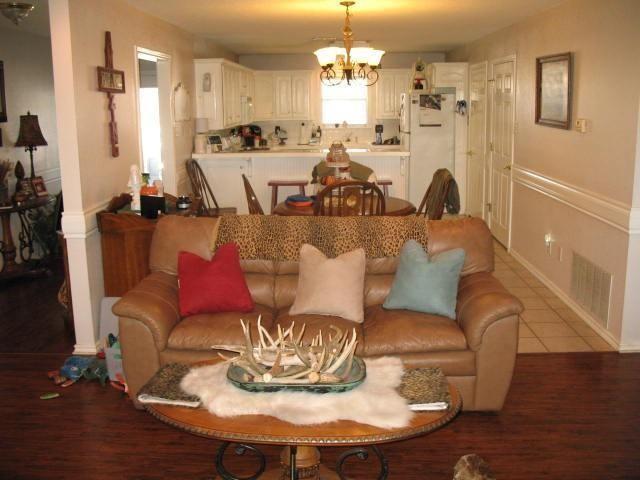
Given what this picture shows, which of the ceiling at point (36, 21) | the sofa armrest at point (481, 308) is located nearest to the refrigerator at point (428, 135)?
the ceiling at point (36, 21)

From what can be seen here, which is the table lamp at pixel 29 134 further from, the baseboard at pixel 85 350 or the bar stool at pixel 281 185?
the baseboard at pixel 85 350

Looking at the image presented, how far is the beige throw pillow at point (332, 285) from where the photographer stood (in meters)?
3.86

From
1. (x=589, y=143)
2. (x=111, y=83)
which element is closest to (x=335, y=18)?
(x=111, y=83)

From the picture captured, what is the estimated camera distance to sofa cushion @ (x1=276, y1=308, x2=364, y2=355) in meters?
3.60

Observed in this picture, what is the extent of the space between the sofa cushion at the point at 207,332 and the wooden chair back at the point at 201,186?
Answer: 11.5 feet

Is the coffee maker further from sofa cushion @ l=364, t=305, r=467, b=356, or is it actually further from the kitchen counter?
sofa cushion @ l=364, t=305, r=467, b=356

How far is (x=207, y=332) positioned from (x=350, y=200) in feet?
6.84

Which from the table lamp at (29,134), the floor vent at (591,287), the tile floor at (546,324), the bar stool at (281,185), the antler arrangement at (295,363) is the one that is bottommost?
the tile floor at (546,324)

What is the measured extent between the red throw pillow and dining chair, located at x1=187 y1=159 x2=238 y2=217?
327cm

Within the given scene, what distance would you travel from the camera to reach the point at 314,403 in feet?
8.57

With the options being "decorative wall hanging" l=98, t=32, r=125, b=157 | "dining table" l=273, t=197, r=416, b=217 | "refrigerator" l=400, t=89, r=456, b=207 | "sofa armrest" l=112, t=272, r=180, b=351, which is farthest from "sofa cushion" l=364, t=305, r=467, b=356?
"refrigerator" l=400, t=89, r=456, b=207

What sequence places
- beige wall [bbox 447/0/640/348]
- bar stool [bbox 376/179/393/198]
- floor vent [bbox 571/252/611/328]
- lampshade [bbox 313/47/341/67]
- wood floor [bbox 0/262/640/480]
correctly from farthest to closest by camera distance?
bar stool [bbox 376/179/393/198] → lampshade [bbox 313/47/341/67] → floor vent [bbox 571/252/611/328] → beige wall [bbox 447/0/640/348] → wood floor [bbox 0/262/640/480]

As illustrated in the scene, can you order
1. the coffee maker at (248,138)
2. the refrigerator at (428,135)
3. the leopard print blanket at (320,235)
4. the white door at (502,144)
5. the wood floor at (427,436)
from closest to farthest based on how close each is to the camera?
1. the wood floor at (427,436)
2. the leopard print blanket at (320,235)
3. the white door at (502,144)
4. the refrigerator at (428,135)
5. the coffee maker at (248,138)

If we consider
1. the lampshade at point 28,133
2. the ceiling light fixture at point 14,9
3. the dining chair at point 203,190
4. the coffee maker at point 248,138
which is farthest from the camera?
the coffee maker at point 248,138
